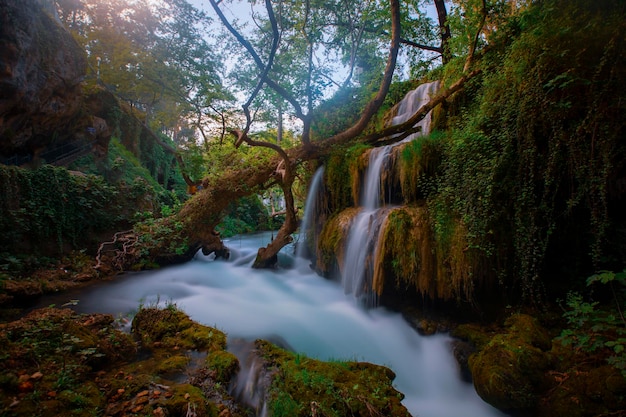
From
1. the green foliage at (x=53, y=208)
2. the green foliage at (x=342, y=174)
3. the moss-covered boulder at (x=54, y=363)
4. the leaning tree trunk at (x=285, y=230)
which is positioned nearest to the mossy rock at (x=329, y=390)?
the moss-covered boulder at (x=54, y=363)

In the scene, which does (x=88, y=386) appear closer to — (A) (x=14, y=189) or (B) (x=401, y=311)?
(B) (x=401, y=311)

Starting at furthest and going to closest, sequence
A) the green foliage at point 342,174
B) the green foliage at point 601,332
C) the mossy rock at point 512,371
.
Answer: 1. the green foliage at point 342,174
2. the mossy rock at point 512,371
3. the green foliage at point 601,332

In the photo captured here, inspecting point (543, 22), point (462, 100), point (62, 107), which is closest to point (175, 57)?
point (62, 107)

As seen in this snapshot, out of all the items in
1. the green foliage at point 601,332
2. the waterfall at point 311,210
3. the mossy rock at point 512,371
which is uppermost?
the waterfall at point 311,210

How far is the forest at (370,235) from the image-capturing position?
2.69m

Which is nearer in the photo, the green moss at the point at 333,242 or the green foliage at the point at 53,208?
the green moss at the point at 333,242

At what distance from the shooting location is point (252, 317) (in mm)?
4836

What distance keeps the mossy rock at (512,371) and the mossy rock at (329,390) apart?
1060mm

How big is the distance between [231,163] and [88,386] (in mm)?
7295

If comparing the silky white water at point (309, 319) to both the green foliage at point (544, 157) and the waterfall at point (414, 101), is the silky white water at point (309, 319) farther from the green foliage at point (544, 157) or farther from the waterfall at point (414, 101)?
the waterfall at point (414, 101)

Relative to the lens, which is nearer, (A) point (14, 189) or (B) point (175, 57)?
(A) point (14, 189)

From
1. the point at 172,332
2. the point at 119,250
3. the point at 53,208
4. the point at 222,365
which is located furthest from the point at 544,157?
the point at 53,208

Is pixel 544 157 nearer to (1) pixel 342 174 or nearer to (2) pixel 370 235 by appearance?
(2) pixel 370 235

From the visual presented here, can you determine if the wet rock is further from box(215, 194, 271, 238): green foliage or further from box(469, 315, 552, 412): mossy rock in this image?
box(215, 194, 271, 238): green foliage
